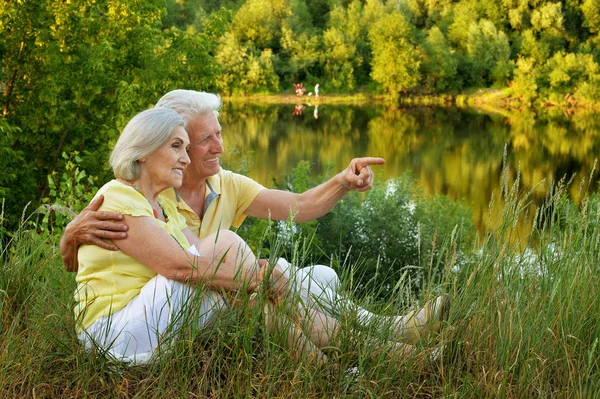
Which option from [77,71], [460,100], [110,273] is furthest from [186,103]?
[460,100]

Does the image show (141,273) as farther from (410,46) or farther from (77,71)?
(410,46)

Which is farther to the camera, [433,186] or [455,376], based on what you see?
[433,186]

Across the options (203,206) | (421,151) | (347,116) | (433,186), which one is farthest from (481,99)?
(203,206)

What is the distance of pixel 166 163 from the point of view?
2299 mm

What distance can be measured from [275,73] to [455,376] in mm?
34667

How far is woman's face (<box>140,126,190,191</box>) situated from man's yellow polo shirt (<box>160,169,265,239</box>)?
16.3 inches

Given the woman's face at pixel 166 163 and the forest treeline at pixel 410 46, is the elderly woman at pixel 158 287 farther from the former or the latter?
the forest treeline at pixel 410 46

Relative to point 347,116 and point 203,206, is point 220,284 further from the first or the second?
point 347,116

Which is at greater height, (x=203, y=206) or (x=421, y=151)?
(x=203, y=206)

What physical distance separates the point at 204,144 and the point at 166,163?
18.5 inches

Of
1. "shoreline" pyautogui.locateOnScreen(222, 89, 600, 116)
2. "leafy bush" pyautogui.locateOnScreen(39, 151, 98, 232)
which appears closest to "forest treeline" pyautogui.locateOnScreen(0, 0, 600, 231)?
"shoreline" pyautogui.locateOnScreen(222, 89, 600, 116)

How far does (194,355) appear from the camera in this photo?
6.35ft

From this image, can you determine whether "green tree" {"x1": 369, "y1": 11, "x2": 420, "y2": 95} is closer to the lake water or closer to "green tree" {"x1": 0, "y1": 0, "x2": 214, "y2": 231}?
the lake water

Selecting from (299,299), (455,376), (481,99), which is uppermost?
(299,299)
